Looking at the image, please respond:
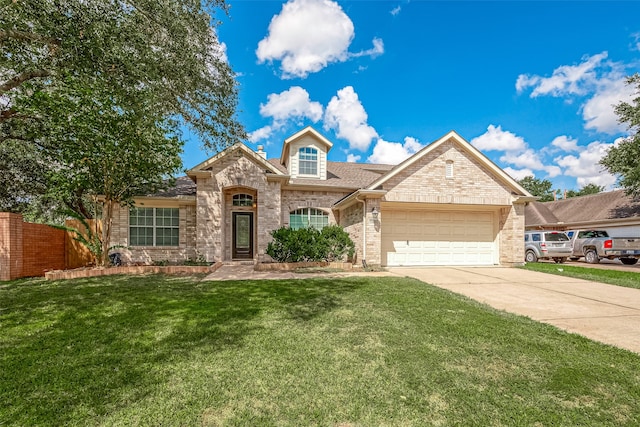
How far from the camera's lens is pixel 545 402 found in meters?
2.72

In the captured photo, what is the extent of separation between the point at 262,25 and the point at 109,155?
8.82 metres

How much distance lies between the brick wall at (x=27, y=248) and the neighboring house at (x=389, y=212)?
2122mm

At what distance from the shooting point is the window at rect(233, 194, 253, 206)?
14664 mm

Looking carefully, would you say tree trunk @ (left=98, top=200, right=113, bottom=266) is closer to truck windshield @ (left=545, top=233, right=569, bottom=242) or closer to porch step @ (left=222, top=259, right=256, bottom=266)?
porch step @ (left=222, top=259, right=256, bottom=266)

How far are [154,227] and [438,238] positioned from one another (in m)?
12.6

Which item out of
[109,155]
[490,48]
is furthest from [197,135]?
[490,48]

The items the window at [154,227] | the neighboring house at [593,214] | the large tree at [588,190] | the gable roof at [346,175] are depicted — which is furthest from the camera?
the large tree at [588,190]

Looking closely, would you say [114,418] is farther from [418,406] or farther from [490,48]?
[490,48]

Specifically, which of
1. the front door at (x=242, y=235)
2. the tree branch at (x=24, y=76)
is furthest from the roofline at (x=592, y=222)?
the tree branch at (x=24, y=76)

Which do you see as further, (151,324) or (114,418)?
(151,324)

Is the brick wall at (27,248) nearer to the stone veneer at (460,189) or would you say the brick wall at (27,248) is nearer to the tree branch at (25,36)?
the tree branch at (25,36)

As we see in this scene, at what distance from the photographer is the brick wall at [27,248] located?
9.44 meters

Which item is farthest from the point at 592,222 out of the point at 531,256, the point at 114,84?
the point at 114,84

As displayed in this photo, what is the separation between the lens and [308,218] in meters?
14.9
